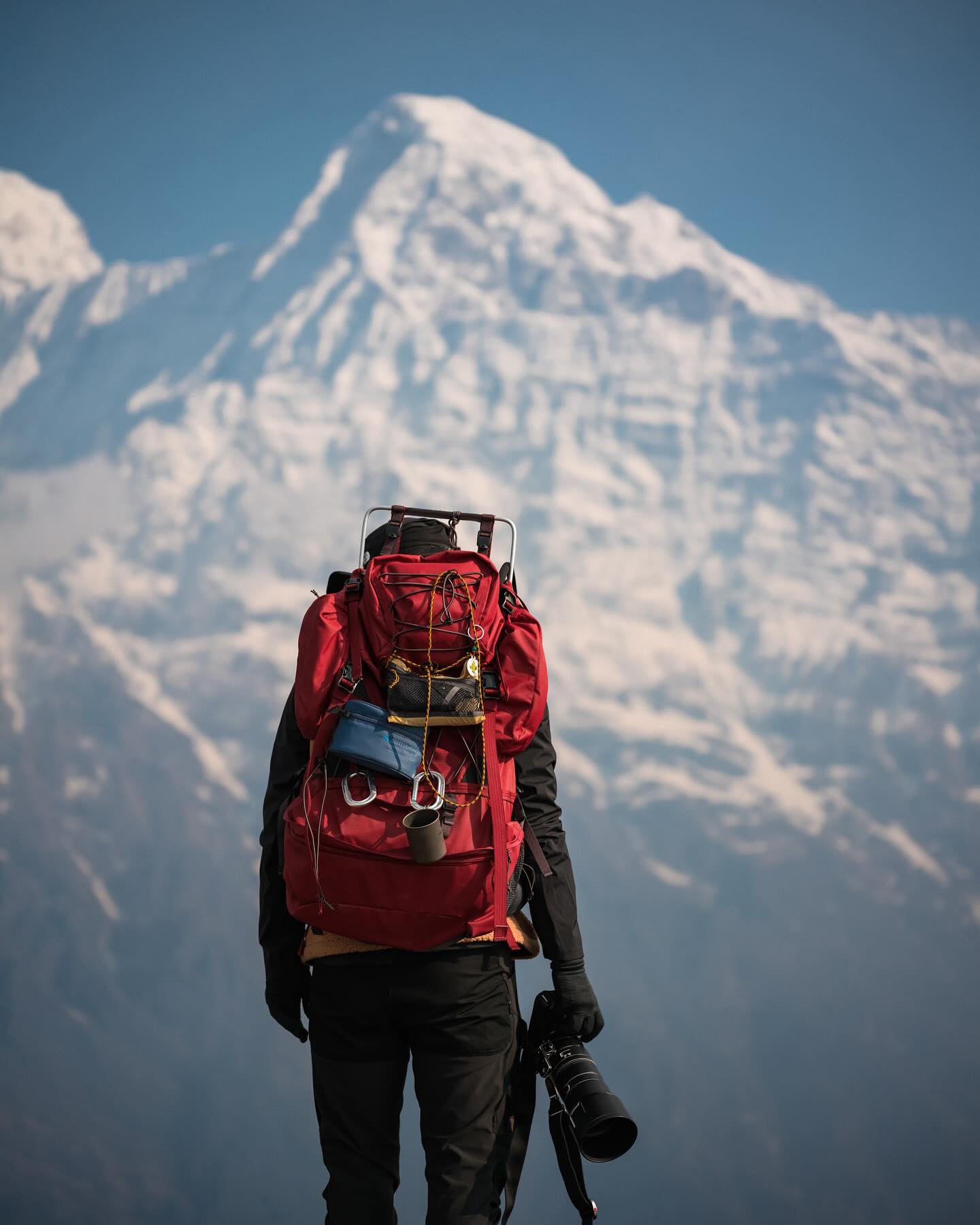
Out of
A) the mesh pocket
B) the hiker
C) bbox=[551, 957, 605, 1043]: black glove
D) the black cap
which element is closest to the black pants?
the hiker

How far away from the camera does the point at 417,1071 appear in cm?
146

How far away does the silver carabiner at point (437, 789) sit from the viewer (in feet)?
4.58

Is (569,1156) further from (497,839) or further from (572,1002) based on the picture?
(497,839)

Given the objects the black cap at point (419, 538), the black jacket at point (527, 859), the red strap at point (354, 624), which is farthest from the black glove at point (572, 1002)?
the black cap at point (419, 538)

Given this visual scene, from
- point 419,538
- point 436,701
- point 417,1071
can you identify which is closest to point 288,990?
point 417,1071

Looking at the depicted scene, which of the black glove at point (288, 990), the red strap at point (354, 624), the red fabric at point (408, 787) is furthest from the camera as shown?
the black glove at point (288, 990)

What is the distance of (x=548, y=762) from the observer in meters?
1.60

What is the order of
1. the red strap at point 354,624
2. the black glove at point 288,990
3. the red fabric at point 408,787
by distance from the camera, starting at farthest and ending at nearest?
1. the black glove at point 288,990
2. the red strap at point 354,624
3. the red fabric at point 408,787

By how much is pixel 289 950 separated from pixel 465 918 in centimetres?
35

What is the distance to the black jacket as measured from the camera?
1569 mm

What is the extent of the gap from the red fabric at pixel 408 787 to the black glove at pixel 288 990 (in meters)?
0.21

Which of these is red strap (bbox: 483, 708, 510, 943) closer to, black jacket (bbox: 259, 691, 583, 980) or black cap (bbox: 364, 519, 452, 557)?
black jacket (bbox: 259, 691, 583, 980)

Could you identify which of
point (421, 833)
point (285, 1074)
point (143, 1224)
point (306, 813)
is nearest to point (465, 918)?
point (421, 833)

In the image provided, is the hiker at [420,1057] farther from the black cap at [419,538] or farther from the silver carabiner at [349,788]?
the black cap at [419,538]
